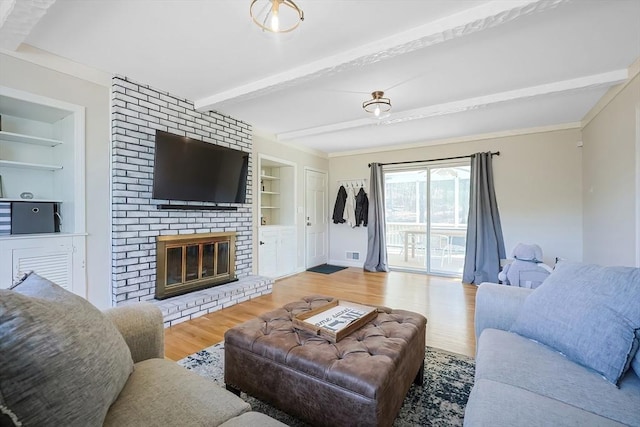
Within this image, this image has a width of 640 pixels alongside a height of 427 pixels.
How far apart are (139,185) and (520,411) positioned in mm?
3291

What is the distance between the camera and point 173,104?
322cm

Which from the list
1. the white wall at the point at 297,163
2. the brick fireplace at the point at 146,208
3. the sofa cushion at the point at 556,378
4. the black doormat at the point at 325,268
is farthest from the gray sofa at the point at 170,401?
the black doormat at the point at 325,268

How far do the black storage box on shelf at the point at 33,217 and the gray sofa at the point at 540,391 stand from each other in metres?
3.24

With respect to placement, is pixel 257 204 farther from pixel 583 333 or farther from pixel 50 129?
pixel 583 333

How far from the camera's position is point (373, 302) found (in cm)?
360

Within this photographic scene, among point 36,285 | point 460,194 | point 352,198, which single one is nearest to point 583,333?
point 36,285

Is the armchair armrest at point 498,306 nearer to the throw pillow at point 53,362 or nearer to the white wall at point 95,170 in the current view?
the throw pillow at point 53,362

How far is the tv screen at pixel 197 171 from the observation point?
296 cm

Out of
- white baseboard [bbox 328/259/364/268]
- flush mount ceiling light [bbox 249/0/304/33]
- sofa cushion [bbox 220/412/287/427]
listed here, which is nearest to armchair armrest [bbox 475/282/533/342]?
sofa cushion [bbox 220/412/287/427]

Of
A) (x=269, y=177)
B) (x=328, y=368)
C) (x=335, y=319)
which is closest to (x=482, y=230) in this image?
(x=269, y=177)

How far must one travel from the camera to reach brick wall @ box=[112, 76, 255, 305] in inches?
109

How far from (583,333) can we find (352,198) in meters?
4.89

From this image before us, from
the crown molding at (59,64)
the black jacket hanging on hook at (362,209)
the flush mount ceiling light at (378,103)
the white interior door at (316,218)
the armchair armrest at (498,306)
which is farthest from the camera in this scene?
the black jacket hanging on hook at (362,209)

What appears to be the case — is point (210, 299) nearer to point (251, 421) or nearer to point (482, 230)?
point (251, 421)
